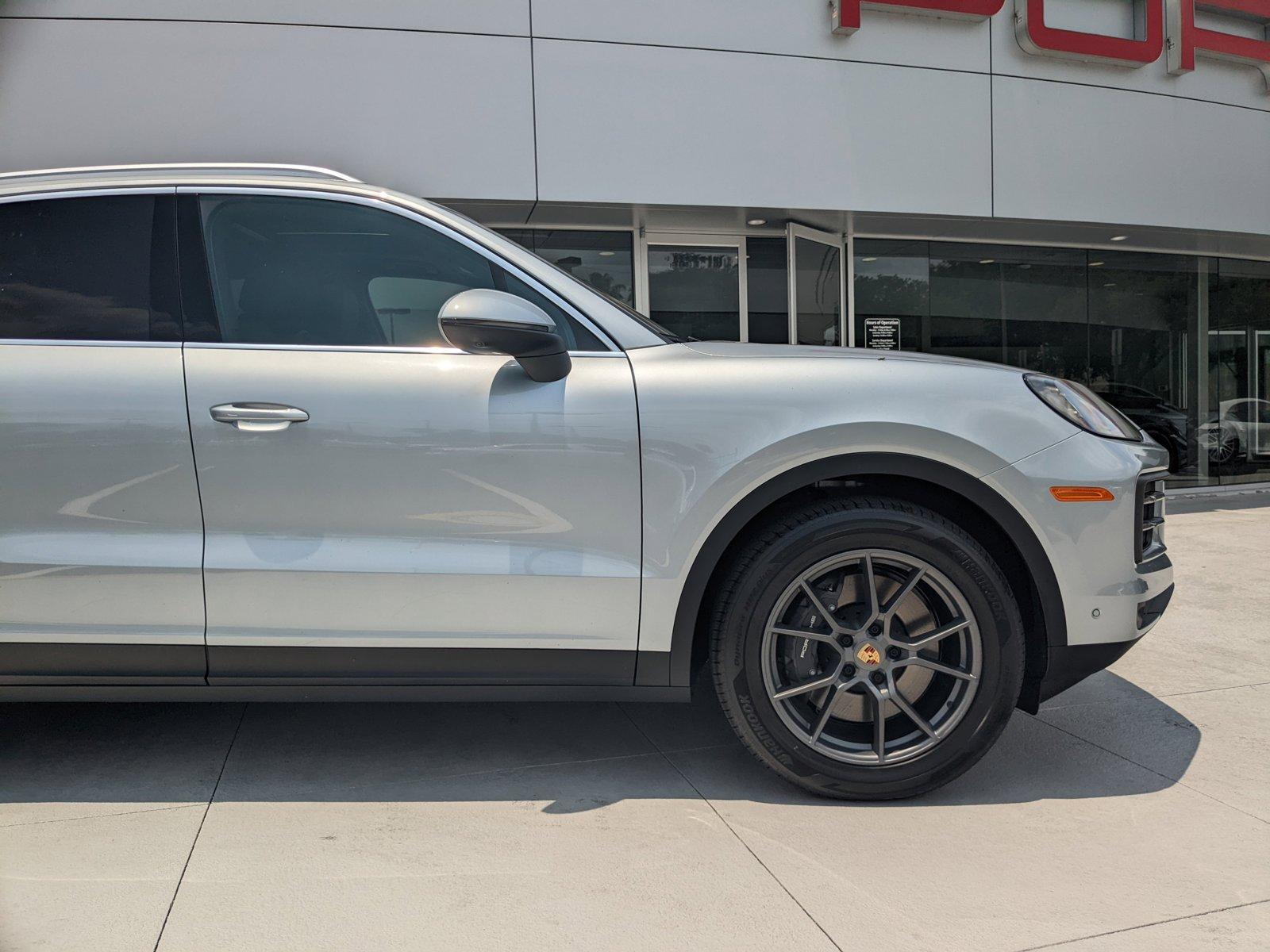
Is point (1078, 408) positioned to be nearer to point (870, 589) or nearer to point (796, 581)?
point (870, 589)

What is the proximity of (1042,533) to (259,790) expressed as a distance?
2331mm

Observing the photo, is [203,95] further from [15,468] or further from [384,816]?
[384,816]

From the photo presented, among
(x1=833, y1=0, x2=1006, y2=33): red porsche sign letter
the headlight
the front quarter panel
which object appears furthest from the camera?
(x1=833, y1=0, x2=1006, y2=33): red porsche sign letter

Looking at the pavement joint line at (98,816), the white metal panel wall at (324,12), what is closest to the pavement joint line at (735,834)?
the pavement joint line at (98,816)

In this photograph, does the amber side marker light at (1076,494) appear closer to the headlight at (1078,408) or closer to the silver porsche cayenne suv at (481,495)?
the silver porsche cayenne suv at (481,495)

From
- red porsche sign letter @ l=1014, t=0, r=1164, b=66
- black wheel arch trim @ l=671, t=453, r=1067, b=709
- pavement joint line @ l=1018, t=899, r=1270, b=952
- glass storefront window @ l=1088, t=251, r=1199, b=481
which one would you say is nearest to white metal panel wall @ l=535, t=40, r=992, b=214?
red porsche sign letter @ l=1014, t=0, r=1164, b=66

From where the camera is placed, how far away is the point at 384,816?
2574 millimetres

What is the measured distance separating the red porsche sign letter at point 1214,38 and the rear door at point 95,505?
9.88m

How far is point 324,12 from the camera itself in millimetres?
7184

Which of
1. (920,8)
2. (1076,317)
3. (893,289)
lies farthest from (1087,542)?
(1076,317)

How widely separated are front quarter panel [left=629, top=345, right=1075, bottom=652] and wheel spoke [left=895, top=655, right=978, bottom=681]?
1.74 ft

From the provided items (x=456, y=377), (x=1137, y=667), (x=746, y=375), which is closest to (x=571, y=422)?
(x=456, y=377)

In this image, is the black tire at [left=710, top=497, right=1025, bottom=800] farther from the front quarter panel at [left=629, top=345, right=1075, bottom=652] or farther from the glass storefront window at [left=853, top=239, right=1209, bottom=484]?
the glass storefront window at [left=853, top=239, right=1209, bottom=484]

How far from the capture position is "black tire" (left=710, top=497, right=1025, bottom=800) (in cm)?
256
